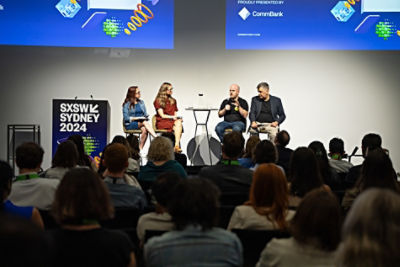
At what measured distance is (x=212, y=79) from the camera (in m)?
8.53

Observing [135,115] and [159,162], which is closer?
[159,162]

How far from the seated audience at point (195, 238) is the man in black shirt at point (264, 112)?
226 inches

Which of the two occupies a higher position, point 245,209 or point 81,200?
point 81,200

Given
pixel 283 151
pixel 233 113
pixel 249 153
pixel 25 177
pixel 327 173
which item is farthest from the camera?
pixel 233 113

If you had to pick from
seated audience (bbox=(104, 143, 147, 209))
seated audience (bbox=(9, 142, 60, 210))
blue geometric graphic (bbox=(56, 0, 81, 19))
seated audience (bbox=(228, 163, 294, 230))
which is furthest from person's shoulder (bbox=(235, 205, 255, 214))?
blue geometric graphic (bbox=(56, 0, 81, 19))

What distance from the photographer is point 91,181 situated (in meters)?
1.82

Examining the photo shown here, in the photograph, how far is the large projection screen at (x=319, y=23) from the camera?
8.03 m

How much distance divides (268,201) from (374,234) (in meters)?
1.17

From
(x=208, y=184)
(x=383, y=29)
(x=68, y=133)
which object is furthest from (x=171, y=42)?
(x=208, y=184)

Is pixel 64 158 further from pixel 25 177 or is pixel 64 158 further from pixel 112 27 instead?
pixel 112 27

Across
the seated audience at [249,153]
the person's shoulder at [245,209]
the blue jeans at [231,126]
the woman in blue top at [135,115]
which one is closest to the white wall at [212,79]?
the woman in blue top at [135,115]

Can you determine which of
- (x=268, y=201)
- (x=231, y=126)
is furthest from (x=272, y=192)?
(x=231, y=126)

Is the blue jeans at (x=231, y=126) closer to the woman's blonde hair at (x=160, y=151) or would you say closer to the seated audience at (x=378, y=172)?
the woman's blonde hair at (x=160, y=151)

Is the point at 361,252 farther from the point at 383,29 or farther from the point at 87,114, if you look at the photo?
the point at 383,29
